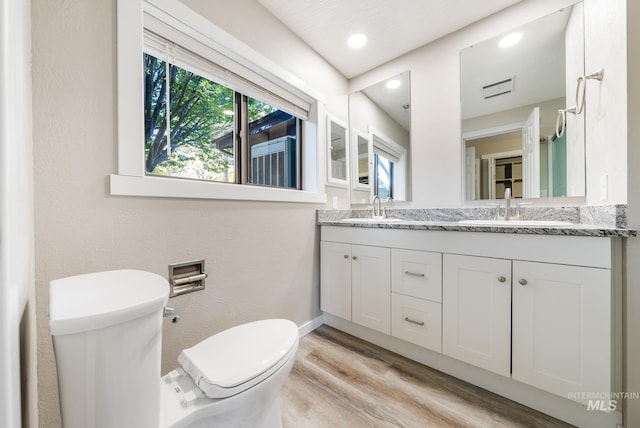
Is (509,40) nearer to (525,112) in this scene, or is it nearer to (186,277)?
(525,112)

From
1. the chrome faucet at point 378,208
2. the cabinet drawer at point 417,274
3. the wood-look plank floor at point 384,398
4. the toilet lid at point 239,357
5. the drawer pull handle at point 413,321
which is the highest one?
the chrome faucet at point 378,208

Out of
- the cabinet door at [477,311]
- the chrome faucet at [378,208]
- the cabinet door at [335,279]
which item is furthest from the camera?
the chrome faucet at [378,208]

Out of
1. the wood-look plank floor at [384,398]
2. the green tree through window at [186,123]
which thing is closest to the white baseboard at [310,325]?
the wood-look plank floor at [384,398]

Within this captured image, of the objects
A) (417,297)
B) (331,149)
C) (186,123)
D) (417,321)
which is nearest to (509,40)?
(331,149)

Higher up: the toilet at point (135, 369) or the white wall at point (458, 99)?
the white wall at point (458, 99)

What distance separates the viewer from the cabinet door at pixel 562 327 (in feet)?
3.20

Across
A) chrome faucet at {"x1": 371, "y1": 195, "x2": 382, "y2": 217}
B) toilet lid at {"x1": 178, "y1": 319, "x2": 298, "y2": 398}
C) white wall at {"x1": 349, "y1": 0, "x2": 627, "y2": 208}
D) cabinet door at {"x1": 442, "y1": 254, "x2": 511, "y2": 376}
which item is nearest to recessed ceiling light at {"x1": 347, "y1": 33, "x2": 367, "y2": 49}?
white wall at {"x1": 349, "y1": 0, "x2": 627, "y2": 208}

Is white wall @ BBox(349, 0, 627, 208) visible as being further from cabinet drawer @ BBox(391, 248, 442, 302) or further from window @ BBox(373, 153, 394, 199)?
cabinet drawer @ BBox(391, 248, 442, 302)

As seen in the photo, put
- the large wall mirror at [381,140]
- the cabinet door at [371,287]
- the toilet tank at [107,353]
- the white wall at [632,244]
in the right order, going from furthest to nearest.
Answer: the large wall mirror at [381,140], the cabinet door at [371,287], the white wall at [632,244], the toilet tank at [107,353]

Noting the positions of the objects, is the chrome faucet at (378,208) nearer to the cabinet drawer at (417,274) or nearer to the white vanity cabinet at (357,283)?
the white vanity cabinet at (357,283)

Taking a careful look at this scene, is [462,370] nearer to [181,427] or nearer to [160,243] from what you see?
[181,427]

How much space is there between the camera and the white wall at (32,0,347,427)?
2.72 feet

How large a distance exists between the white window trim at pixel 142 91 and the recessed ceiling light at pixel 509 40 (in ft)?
5.05

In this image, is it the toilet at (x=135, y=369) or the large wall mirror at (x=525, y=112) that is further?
the large wall mirror at (x=525, y=112)
